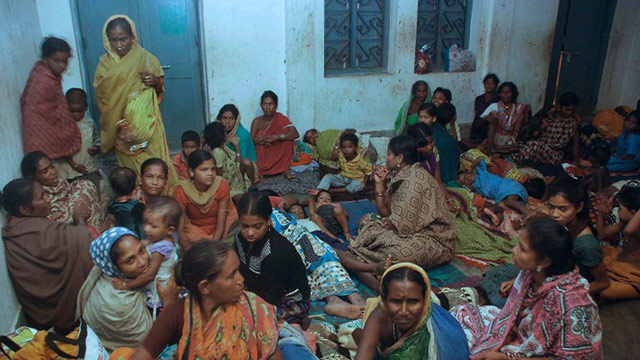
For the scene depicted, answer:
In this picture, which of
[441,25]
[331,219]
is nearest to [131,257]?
[331,219]

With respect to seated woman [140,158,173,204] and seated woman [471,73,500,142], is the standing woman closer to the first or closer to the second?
seated woman [140,158,173,204]

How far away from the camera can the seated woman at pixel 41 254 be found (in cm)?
298

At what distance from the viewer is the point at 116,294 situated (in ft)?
8.43

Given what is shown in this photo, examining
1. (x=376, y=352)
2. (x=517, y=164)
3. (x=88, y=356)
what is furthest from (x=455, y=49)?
(x=88, y=356)

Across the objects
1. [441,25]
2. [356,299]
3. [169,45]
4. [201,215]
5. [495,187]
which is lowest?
[356,299]

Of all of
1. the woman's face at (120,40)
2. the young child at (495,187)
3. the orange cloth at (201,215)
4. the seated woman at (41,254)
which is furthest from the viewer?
the young child at (495,187)

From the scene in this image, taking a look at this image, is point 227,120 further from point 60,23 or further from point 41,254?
point 41,254

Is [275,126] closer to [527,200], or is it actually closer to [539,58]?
[527,200]

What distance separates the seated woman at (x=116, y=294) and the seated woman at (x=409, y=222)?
1.89 meters

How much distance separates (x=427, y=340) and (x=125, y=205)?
267 centimetres

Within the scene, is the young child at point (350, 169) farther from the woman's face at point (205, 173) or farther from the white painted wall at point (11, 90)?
the white painted wall at point (11, 90)

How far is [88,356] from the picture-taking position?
224cm

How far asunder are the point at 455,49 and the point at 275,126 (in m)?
3.52

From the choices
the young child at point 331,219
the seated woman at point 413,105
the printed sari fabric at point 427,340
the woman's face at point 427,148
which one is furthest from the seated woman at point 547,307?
the seated woman at point 413,105
